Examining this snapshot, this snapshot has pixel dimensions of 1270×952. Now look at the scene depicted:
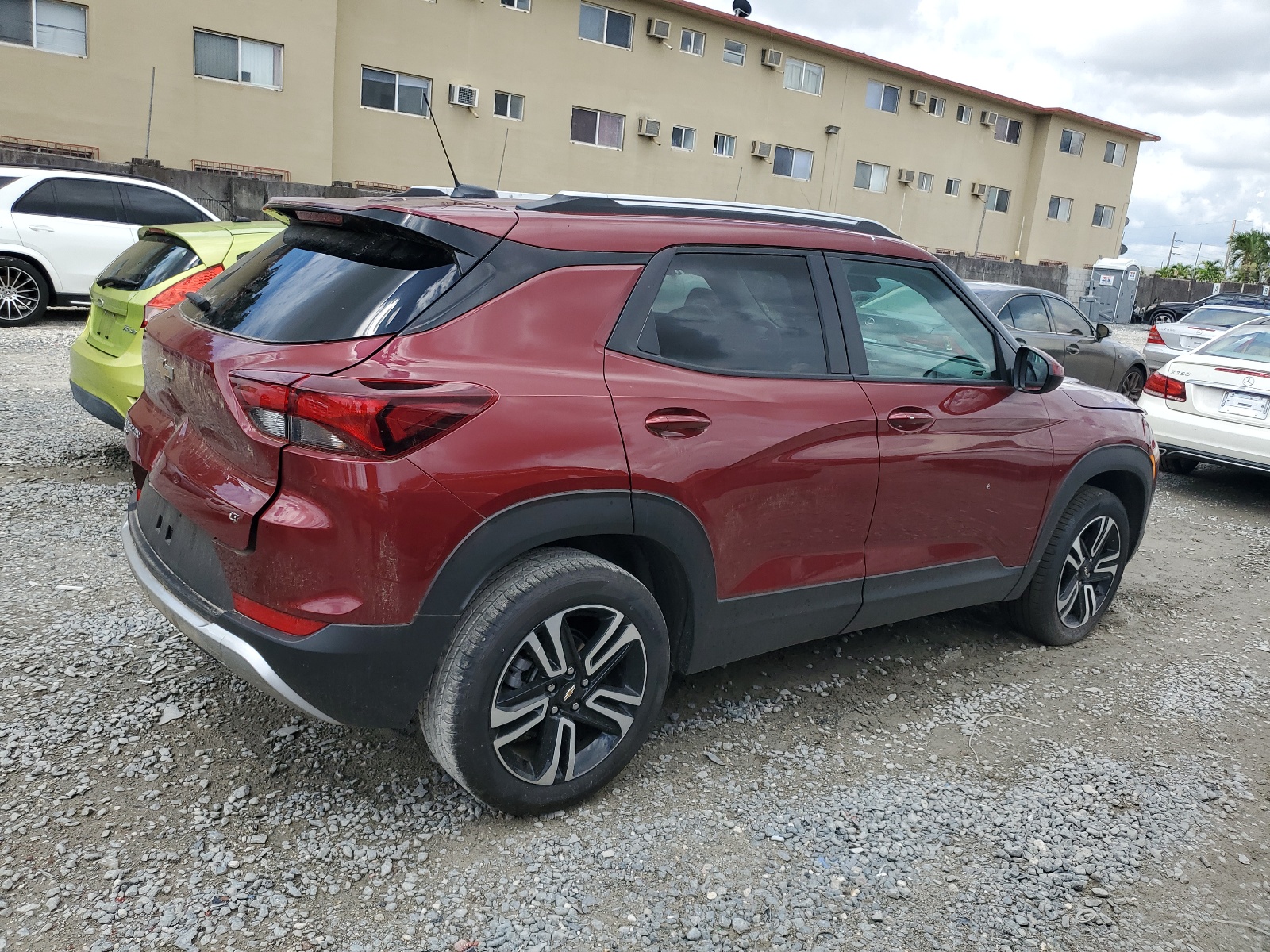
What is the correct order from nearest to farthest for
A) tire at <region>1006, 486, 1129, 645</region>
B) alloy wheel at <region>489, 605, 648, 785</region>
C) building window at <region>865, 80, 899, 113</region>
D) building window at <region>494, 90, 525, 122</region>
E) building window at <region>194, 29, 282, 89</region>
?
alloy wheel at <region>489, 605, 648, 785</region>
tire at <region>1006, 486, 1129, 645</region>
building window at <region>194, 29, 282, 89</region>
building window at <region>494, 90, 525, 122</region>
building window at <region>865, 80, 899, 113</region>

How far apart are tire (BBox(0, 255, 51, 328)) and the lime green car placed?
631 centimetres

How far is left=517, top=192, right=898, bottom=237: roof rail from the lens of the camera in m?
3.09

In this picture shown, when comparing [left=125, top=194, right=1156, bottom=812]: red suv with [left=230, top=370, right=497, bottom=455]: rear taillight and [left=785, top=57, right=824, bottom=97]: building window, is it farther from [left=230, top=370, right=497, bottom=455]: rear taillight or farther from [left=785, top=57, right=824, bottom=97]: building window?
[left=785, top=57, right=824, bottom=97]: building window

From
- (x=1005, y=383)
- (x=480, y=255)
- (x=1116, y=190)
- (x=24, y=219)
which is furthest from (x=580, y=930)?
(x=1116, y=190)

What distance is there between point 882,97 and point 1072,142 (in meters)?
10.8

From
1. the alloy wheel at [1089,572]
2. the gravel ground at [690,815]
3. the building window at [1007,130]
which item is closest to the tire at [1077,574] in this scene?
the alloy wheel at [1089,572]

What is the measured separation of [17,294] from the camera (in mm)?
11289

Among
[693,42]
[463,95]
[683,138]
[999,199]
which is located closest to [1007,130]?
[999,199]

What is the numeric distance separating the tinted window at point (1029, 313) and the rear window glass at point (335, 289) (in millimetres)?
8613

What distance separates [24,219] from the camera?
11.1m

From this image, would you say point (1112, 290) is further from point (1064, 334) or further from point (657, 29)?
point (1064, 334)

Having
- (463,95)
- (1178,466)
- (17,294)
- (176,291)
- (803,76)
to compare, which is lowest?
(1178,466)

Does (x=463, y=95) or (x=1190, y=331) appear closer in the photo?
(x=1190, y=331)

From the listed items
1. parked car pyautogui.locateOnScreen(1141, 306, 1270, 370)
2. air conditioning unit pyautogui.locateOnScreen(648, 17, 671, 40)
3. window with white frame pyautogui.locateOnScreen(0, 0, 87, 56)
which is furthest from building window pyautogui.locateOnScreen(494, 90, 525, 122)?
parked car pyautogui.locateOnScreen(1141, 306, 1270, 370)
